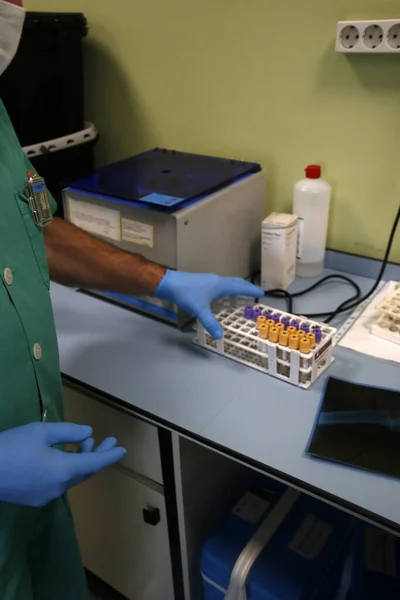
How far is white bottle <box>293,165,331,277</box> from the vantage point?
132 cm

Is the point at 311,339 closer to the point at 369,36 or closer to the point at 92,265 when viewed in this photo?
the point at 92,265

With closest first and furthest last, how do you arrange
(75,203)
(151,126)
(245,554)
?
(245,554), (75,203), (151,126)

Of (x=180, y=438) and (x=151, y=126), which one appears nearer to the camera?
(x=180, y=438)

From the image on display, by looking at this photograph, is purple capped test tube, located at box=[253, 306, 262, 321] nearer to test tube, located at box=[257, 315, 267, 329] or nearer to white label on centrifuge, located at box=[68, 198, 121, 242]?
test tube, located at box=[257, 315, 267, 329]

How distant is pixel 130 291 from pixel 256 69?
65cm

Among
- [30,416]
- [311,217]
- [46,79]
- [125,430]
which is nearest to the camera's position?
[30,416]

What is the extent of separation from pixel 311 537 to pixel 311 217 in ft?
2.40

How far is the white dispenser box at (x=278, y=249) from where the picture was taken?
128 cm

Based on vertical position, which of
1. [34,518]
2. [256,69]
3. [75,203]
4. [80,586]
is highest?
[256,69]

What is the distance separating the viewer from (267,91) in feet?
4.42

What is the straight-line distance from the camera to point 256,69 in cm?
134

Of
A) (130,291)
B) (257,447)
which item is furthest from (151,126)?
(257,447)

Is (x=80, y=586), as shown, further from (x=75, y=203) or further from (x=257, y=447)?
(x=75, y=203)

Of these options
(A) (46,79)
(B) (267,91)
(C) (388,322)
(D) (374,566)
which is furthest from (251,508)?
(A) (46,79)
